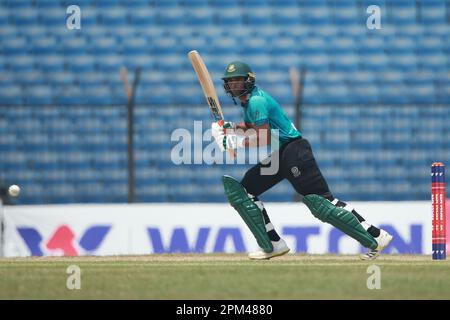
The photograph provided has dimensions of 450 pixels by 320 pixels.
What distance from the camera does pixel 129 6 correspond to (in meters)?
19.3

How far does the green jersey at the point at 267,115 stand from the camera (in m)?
10.8

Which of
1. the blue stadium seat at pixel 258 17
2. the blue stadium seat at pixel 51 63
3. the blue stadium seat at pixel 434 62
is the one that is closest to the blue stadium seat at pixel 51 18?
the blue stadium seat at pixel 51 63

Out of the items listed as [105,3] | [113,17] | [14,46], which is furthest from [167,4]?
[14,46]

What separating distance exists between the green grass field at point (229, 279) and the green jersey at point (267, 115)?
122cm

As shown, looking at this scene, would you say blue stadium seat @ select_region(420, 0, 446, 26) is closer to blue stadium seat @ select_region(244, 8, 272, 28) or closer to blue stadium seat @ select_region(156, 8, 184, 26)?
blue stadium seat @ select_region(244, 8, 272, 28)

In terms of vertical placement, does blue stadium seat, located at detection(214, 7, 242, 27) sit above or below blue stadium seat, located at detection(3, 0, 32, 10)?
below

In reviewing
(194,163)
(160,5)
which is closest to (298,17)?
(160,5)

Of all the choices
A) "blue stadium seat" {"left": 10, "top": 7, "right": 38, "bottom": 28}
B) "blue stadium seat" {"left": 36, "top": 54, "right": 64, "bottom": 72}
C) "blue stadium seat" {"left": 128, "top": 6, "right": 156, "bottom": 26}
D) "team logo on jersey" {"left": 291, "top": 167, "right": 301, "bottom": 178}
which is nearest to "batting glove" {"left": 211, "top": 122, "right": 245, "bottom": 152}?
"team logo on jersey" {"left": 291, "top": 167, "right": 301, "bottom": 178}

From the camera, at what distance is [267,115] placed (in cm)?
1087

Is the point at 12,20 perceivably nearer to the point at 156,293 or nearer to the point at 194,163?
the point at 194,163

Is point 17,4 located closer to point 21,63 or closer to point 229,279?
point 21,63

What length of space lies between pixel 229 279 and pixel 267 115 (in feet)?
7.46

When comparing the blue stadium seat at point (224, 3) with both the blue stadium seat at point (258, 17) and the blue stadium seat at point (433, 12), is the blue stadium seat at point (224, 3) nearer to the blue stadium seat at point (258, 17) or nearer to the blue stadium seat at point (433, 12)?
the blue stadium seat at point (258, 17)

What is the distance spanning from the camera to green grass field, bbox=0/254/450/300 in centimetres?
830
